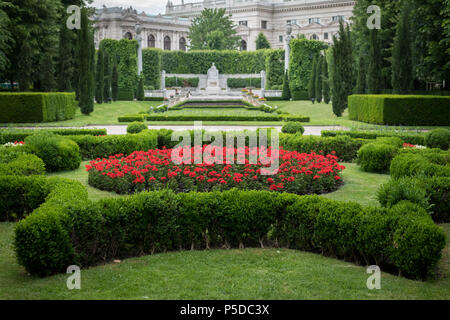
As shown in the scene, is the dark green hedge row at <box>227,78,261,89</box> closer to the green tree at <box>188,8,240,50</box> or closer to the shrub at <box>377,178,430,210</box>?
the green tree at <box>188,8,240,50</box>

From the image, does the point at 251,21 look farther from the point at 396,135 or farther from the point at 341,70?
the point at 396,135

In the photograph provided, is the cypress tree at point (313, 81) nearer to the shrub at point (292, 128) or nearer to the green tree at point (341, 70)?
the green tree at point (341, 70)

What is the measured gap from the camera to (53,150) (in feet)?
36.1

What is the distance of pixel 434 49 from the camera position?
958 inches

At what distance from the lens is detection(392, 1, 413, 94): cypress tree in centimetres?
2347

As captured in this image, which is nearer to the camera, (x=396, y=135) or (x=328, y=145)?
(x=328, y=145)

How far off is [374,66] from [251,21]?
205 ft

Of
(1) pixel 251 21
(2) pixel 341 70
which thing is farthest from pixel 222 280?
(1) pixel 251 21

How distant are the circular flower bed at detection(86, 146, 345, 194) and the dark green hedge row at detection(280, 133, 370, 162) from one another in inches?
95.6

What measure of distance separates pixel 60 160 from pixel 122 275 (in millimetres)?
6642

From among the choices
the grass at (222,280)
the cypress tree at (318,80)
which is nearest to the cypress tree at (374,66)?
the cypress tree at (318,80)

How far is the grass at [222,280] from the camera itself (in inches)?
180

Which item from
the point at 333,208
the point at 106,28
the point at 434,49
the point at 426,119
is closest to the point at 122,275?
the point at 333,208
